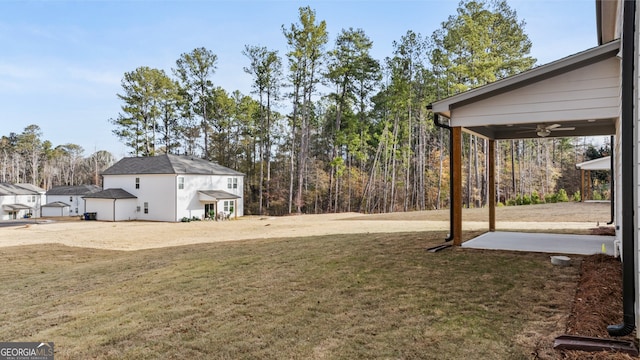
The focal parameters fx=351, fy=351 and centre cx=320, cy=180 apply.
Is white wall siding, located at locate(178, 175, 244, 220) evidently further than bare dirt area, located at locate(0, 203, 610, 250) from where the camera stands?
Yes

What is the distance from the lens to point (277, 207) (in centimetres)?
3203

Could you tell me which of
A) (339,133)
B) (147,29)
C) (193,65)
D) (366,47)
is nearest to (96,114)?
(193,65)

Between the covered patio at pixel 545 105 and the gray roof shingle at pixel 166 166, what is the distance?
21780 mm

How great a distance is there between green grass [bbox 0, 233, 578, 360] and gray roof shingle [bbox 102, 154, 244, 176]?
62.6 feet

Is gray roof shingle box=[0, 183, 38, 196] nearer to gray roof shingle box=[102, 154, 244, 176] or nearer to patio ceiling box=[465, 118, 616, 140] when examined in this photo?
gray roof shingle box=[102, 154, 244, 176]

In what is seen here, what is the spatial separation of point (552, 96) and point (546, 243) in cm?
320

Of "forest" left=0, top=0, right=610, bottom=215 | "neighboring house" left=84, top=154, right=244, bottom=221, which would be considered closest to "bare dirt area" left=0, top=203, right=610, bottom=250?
"neighboring house" left=84, top=154, right=244, bottom=221

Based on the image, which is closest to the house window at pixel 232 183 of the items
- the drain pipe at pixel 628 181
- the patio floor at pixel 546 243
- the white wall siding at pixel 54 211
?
the white wall siding at pixel 54 211

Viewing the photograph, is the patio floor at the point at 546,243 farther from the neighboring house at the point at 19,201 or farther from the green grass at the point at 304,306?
the neighboring house at the point at 19,201

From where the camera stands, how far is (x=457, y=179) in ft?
22.2

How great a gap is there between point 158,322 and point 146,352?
789mm

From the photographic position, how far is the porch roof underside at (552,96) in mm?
5215

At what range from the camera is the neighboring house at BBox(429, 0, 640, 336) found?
8.98ft

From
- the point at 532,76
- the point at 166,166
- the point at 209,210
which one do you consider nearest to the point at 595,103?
the point at 532,76
